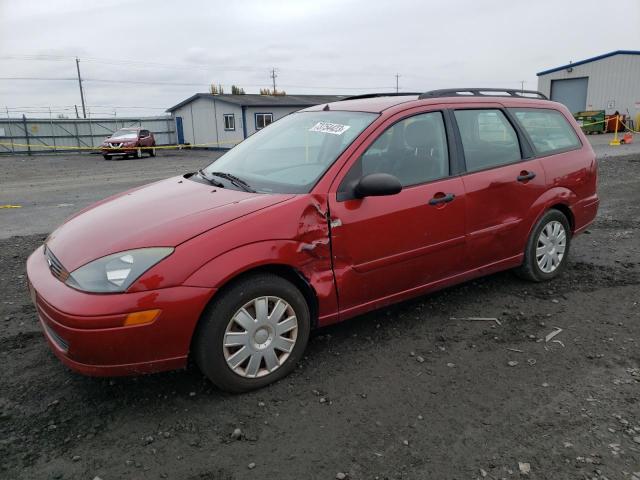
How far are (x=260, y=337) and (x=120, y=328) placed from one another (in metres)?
0.79

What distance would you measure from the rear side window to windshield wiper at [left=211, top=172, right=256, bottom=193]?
8.25 ft

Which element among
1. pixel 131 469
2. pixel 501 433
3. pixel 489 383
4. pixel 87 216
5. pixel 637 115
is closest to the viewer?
pixel 131 469

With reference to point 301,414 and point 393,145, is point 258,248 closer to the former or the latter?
point 301,414

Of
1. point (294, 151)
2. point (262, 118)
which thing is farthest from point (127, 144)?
point (294, 151)

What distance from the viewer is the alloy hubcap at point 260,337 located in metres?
2.92

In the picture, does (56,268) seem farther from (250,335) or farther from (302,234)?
(302,234)

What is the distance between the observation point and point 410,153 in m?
3.73

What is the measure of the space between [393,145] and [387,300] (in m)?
1.10

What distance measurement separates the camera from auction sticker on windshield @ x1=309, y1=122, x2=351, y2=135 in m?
3.64

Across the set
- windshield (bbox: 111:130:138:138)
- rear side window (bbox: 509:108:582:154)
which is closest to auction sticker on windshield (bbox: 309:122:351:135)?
rear side window (bbox: 509:108:582:154)

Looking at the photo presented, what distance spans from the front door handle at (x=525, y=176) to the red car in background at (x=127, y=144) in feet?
84.6

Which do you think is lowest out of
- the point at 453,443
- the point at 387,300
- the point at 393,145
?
the point at 453,443

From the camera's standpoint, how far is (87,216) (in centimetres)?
349

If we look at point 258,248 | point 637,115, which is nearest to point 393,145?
point 258,248
